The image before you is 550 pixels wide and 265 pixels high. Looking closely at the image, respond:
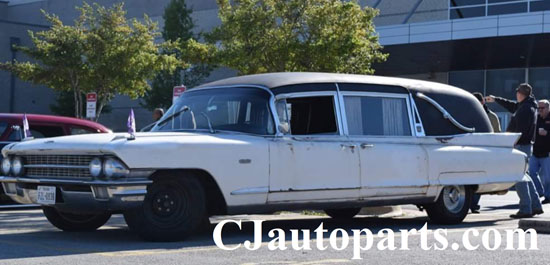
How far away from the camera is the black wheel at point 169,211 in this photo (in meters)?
9.09

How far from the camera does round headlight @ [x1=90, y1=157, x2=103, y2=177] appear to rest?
8.90m

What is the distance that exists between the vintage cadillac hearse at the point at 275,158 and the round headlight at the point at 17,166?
0.01 metres

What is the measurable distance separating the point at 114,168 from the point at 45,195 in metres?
0.93

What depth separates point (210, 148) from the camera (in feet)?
30.7

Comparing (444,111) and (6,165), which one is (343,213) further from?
(6,165)

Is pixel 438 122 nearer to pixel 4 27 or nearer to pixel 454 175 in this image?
pixel 454 175

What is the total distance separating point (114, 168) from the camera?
884cm

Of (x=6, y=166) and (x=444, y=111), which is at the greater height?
(x=444, y=111)

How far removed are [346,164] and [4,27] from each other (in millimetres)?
43816

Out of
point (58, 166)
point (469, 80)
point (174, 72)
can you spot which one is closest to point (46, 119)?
point (58, 166)

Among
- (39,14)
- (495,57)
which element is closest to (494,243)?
(495,57)

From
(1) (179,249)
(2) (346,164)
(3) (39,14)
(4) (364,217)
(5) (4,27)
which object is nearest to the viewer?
(1) (179,249)

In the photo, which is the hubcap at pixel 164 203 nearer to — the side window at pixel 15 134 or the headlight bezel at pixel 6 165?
the headlight bezel at pixel 6 165

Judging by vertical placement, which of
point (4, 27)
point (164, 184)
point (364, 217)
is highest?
point (4, 27)
